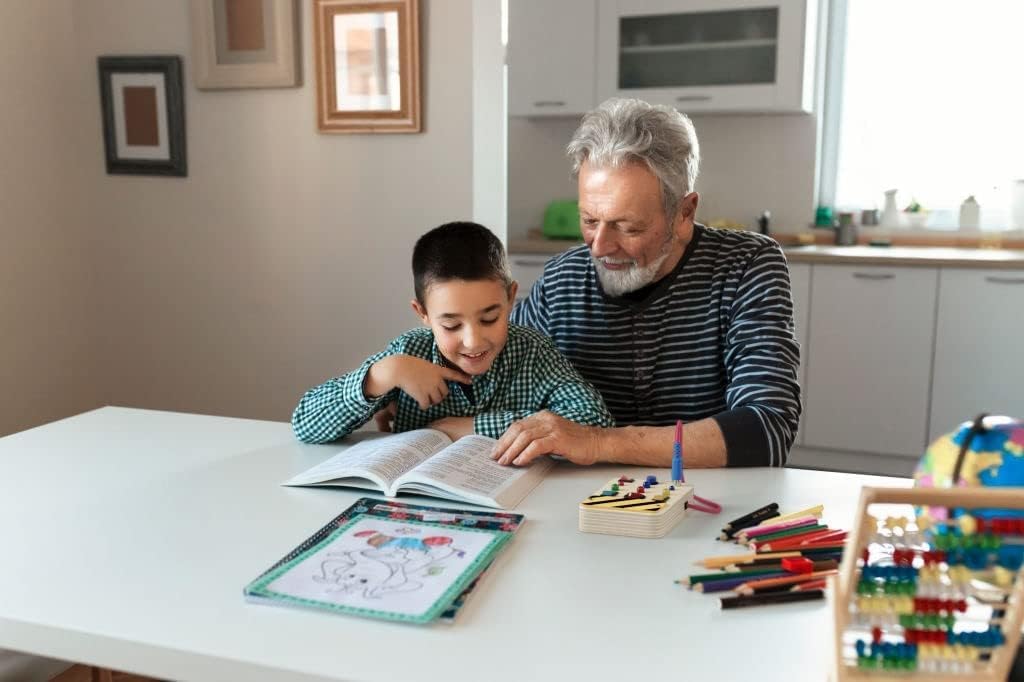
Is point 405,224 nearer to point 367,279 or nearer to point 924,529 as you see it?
point 367,279

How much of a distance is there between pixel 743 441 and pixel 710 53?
111 inches

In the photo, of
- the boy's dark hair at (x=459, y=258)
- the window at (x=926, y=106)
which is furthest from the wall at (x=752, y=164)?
the boy's dark hair at (x=459, y=258)

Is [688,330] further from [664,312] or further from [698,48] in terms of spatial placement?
[698,48]

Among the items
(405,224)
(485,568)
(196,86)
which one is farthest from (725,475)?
(196,86)

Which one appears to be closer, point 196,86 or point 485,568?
point 485,568

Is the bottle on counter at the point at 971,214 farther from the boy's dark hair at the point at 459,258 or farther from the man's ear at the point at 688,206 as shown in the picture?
the boy's dark hair at the point at 459,258

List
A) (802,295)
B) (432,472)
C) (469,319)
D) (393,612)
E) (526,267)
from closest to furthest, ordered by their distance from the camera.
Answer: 1. (393,612)
2. (432,472)
3. (469,319)
4. (802,295)
5. (526,267)

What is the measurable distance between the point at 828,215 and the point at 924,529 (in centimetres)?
365

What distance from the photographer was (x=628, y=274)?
1.75 m

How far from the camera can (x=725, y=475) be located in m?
1.44

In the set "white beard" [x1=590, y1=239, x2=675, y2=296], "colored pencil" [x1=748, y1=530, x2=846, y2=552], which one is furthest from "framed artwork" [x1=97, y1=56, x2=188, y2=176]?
"colored pencil" [x1=748, y1=530, x2=846, y2=552]

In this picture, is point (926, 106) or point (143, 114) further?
point (926, 106)

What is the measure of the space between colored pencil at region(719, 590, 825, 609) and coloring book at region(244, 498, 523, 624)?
0.87ft

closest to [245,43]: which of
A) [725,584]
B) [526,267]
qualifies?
[526,267]
